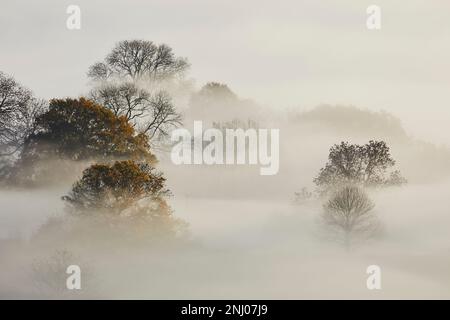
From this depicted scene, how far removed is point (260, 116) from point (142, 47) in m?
A: 17.2

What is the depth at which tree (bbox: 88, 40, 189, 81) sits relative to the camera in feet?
319

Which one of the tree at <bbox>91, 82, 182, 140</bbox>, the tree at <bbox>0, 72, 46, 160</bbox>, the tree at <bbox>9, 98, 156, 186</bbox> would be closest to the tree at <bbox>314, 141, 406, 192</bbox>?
the tree at <bbox>91, 82, 182, 140</bbox>

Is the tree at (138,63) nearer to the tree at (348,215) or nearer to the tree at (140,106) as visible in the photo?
the tree at (140,106)

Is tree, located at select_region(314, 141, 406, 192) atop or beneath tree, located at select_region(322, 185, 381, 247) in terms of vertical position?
atop

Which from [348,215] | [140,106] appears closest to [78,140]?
[140,106]

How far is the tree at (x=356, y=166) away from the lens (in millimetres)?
92562

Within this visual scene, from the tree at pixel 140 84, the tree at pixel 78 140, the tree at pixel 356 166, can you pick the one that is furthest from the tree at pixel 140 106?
the tree at pixel 356 166

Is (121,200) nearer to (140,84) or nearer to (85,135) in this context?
(85,135)

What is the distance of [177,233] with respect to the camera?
85438mm

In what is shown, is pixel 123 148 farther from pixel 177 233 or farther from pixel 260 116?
pixel 260 116

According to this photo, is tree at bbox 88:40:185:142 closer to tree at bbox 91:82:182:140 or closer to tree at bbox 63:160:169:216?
tree at bbox 91:82:182:140

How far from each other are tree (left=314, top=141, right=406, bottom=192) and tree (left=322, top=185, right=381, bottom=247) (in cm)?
78

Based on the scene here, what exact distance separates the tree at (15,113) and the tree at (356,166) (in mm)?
19413

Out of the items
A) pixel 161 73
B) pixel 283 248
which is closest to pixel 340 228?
pixel 283 248
